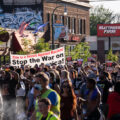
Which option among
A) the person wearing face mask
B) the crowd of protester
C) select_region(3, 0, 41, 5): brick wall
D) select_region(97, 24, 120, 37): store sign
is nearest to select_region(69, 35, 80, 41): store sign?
select_region(97, 24, 120, 37): store sign

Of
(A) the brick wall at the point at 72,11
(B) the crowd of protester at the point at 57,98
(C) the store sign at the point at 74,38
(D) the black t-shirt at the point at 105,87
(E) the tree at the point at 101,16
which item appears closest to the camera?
(B) the crowd of protester at the point at 57,98

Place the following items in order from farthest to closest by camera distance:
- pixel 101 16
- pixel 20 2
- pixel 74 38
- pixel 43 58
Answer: pixel 101 16 < pixel 74 38 < pixel 20 2 < pixel 43 58

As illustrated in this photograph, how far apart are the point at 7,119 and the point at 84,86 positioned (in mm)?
3209

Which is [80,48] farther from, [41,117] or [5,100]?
[41,117]

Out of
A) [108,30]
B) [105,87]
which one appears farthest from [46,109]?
[108,30]

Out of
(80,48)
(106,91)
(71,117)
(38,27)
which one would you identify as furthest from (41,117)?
(38,27)

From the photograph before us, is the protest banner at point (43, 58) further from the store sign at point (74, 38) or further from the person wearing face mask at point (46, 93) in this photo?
the store sign at point (74, 38)

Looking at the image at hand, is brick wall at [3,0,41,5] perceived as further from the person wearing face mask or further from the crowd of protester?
the person wearing face mask

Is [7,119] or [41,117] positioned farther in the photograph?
[7,119]

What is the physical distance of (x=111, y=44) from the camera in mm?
61031

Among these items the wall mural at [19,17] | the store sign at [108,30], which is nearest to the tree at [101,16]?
the store sign at [108,30]

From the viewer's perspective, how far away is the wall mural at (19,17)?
152 ft

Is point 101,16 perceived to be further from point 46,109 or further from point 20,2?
point 46,109

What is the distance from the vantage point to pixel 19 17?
47.0m
